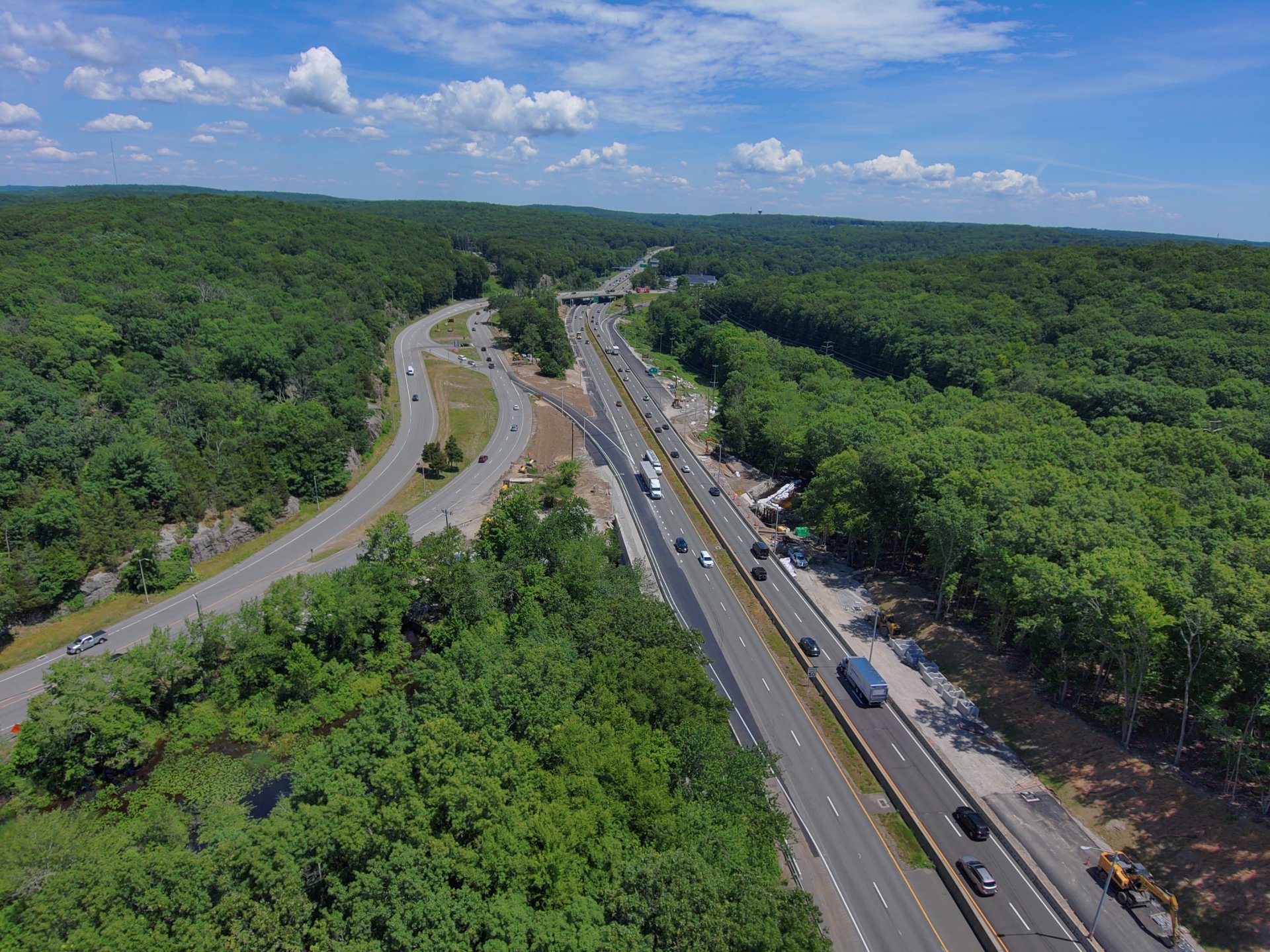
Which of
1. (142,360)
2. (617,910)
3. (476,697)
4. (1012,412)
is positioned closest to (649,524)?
(476,697)

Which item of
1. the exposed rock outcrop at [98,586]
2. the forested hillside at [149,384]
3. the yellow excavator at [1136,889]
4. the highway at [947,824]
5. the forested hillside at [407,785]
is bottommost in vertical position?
the exposed rock outcrop at [98,586]

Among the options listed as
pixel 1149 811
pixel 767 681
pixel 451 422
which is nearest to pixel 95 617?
pixel 767 681

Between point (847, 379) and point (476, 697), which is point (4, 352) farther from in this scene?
point (847, 379)

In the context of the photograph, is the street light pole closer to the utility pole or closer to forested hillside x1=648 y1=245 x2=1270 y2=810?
forested hillside x1=648 y1=245 x2=1270 y2=810

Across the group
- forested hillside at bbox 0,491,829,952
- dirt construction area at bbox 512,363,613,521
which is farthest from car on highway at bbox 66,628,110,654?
dirt construction area at bbox 512,363,613,521

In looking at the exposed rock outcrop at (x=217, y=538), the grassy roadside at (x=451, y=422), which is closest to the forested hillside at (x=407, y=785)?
the exposed rock outcrop at (x=217, y=538)

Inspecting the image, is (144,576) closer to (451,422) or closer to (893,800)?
(451,422)

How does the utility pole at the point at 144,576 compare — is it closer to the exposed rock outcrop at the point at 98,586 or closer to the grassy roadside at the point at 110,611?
the grassy roadside at the point at 110,611
